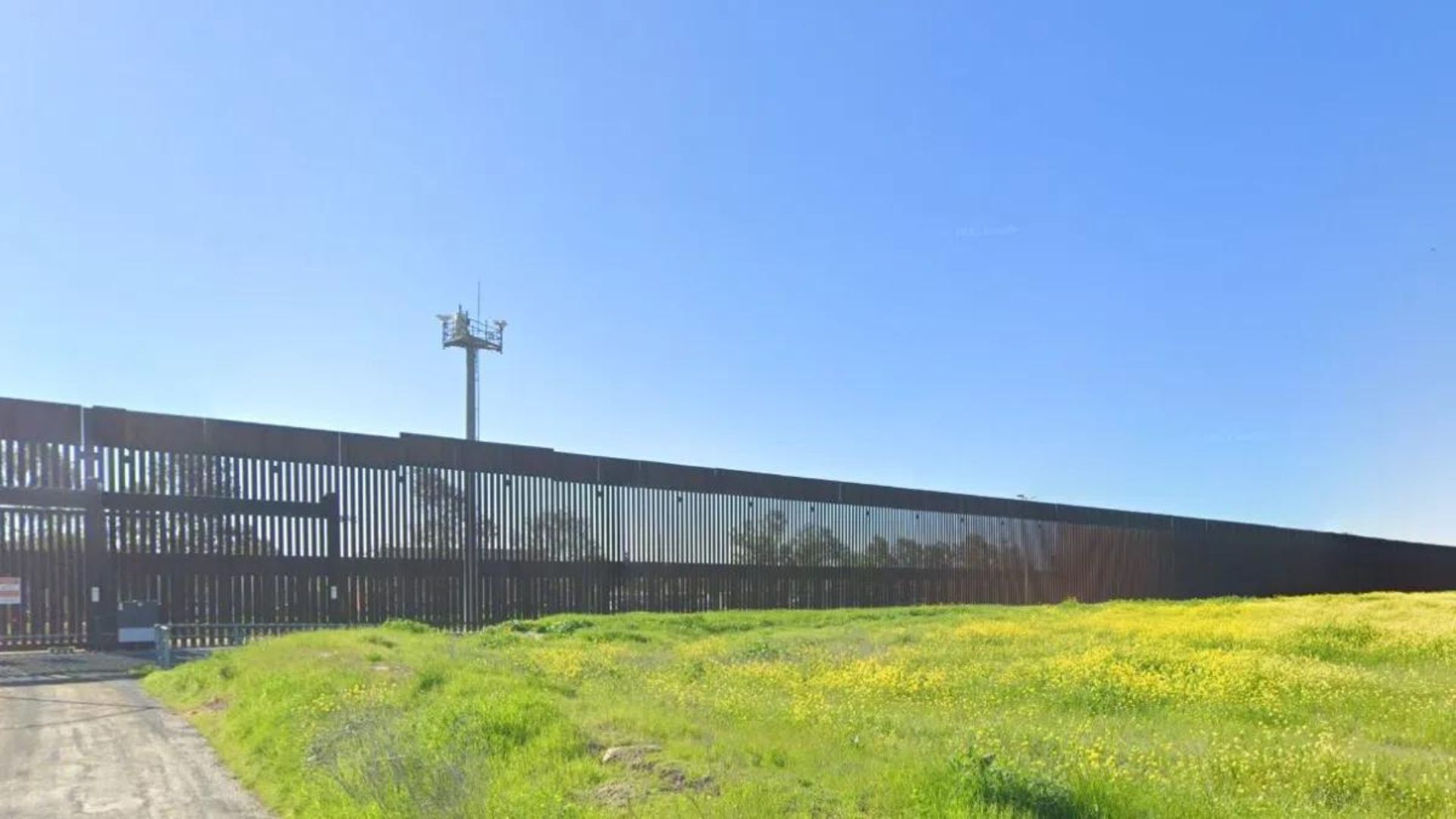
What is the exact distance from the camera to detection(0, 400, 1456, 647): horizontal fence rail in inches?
838

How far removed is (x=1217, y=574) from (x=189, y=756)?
61.6m

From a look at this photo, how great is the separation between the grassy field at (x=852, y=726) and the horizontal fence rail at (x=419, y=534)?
696 cm

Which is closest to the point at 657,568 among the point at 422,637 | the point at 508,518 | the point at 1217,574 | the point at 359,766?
the point at 508,518

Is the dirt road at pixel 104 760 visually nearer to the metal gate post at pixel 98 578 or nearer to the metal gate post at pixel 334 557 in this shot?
the metal gate post at pixel 98 578

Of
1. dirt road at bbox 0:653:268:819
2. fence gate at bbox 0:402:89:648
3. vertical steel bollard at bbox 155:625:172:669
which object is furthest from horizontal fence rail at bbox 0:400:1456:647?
dirt road at bbox 0:653:268:819

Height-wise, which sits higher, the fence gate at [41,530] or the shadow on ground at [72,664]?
the fence gate at [41,530]

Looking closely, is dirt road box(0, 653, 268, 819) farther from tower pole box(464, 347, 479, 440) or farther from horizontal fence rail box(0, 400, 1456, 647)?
tower pole box(464, 347, 479, 440)

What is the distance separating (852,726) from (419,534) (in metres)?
20.5

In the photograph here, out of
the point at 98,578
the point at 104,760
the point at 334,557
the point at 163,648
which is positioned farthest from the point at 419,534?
the point at 104,760

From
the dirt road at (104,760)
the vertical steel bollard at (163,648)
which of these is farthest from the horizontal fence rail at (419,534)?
the dirt road at (104,760)

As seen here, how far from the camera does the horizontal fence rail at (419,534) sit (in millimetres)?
21281

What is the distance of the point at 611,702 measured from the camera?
9.98 meters

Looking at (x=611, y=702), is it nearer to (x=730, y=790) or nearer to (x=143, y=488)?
(x=730, y=790)

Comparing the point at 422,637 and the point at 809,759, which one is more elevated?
the point at 809,759
